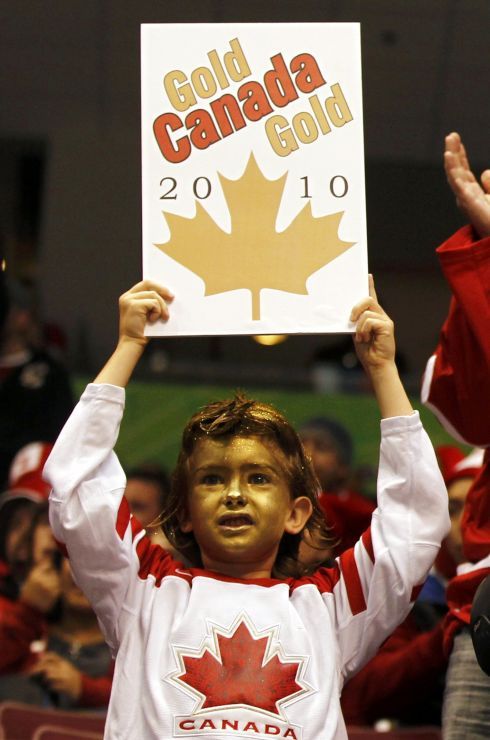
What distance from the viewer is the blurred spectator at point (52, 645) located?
352 cm

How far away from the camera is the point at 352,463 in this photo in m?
5.54

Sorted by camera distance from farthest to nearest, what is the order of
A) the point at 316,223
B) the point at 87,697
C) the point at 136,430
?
the point at 136,430 < the point at 87,697 < the point at 316,223

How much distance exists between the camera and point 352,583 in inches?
97.7

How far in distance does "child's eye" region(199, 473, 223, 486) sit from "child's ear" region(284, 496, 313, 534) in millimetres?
156

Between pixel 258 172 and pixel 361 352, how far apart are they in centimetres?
38

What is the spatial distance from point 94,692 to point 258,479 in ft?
3.97

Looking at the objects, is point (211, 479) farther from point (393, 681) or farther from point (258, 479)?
point (393, 681)

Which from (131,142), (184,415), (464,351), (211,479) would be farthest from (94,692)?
(131,142)

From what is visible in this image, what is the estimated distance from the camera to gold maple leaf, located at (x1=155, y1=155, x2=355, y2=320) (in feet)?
8.30

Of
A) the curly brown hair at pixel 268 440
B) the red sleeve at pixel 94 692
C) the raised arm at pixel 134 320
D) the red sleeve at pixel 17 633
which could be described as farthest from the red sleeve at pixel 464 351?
the red sleeve at pixel 17 633

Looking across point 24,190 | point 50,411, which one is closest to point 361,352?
point 50,411

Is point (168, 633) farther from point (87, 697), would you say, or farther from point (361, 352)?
point (87, 697)

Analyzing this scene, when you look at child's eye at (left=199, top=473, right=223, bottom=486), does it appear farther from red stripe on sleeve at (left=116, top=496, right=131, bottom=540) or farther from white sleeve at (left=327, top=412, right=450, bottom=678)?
white sleeve at (left=327, top=412, right=450, bottom=678)

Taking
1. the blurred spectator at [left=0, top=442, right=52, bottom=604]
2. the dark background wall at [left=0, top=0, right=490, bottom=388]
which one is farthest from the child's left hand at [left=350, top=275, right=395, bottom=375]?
the dark background wall at [left=0, top=0, right=490, bottom=388]
